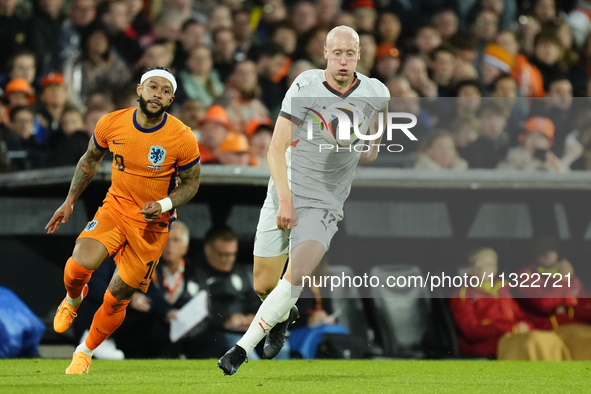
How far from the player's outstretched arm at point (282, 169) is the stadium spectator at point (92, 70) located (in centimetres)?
461

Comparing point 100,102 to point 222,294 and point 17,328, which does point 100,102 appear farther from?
point 17,328

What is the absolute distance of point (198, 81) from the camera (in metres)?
10.6

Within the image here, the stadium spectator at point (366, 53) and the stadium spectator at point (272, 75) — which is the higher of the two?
the stadium spectator at point (366, 53)

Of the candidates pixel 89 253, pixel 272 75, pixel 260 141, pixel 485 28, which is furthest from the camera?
pixel 485 28

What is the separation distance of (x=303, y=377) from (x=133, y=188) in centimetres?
A: 187

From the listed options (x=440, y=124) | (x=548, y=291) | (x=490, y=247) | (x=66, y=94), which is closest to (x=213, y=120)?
(x=66, y=94)

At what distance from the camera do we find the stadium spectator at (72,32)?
34.6 feet

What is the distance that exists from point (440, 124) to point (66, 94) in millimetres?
4036

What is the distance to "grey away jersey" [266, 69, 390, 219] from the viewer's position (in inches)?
243

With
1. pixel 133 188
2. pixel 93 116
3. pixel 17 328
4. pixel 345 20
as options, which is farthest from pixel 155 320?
pixel 345 20

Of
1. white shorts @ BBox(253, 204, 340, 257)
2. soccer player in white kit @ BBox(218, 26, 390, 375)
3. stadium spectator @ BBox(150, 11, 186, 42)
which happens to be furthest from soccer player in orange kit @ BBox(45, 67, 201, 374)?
stadium spectator @ BBox(150, 11, 186, 42)

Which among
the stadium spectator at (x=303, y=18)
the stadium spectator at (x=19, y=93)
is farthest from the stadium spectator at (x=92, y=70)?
the stadium spectator at (x=303, y=18)

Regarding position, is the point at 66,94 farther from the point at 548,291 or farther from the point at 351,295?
the point at 548,291

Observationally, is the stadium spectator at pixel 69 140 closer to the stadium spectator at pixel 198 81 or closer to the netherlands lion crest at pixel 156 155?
the stadium spectator at pixel 198 81
